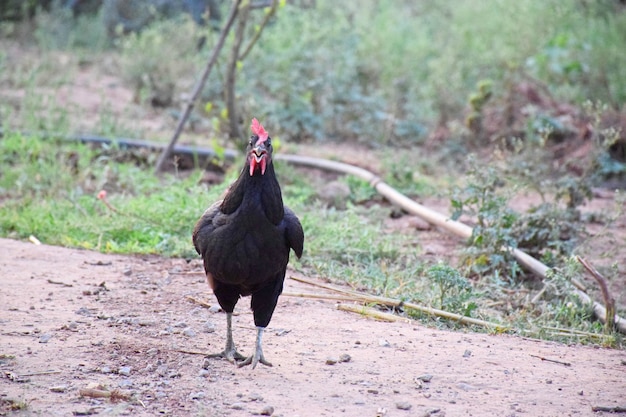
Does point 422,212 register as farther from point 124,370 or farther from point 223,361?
point 124,370

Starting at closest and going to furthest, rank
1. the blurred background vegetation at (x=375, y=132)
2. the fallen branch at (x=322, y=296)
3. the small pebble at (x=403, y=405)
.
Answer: the small pebble at (x=403, y=405) → the fallen branch at (x=322, y=296) → the blurred background vegetation at (x=375, y=132)

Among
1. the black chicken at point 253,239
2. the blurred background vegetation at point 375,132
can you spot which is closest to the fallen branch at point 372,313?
the blurred background vegetation at point 375,132

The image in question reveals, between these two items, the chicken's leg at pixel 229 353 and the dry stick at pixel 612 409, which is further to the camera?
the chicken's leg at pixel 229 353

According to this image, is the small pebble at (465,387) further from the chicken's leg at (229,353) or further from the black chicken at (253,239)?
the chicken's leg at (229,353)

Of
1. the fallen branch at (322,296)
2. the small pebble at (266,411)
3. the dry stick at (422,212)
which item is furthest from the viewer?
the dry stick at (422,212)

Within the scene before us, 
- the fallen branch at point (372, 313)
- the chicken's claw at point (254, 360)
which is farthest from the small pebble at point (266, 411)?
the fallen branch at point (372, 313)

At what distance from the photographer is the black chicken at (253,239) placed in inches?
165

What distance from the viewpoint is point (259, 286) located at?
436 centimetres

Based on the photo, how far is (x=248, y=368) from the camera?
431 cm

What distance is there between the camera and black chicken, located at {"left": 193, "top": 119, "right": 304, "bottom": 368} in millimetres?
4195

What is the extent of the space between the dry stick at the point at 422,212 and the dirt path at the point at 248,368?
2.50 ft

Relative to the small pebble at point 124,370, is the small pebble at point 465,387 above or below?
above

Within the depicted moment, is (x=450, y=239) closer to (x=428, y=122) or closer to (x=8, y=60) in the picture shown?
(x=428, y=122)

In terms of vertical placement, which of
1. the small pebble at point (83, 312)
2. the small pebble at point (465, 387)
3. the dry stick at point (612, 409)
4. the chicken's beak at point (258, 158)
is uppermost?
the chicken's beak at point (258, 158)
